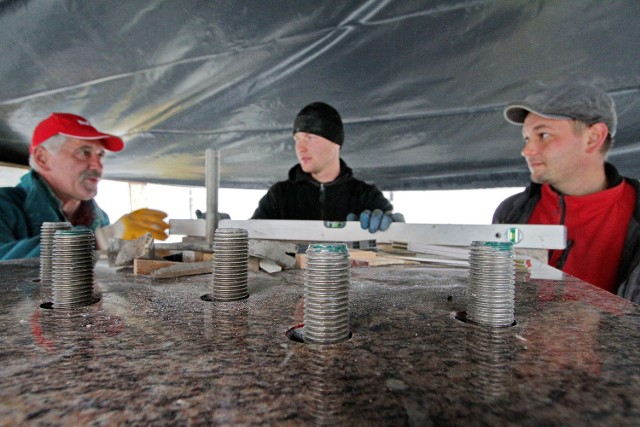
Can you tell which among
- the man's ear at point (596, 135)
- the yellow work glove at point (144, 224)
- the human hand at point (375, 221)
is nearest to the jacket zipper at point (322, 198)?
the yellow work glove at point (144, 224)

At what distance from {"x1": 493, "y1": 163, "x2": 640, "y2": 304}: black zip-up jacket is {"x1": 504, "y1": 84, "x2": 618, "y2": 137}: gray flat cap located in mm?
310

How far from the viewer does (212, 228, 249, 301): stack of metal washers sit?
70cm

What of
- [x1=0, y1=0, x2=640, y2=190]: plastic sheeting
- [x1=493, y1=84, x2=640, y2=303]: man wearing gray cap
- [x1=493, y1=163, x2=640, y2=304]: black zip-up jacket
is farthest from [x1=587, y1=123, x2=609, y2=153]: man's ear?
[x1=0, y1=0, x2=640, y2=190]: plastic sheeting

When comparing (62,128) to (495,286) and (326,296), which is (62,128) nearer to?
(326,296)

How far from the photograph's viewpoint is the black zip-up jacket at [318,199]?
262 centimetres

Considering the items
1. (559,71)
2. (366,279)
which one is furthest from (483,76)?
(366,279)

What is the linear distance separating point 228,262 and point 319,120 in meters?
1.67

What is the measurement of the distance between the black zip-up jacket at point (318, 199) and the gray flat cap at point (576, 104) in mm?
1119

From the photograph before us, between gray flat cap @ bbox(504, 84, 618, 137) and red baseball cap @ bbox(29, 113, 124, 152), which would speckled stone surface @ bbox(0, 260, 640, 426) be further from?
red baseball cap @ bbox(29, 113, 124, 152)

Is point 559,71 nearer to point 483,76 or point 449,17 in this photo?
point 483,76

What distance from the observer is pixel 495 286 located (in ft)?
1.83

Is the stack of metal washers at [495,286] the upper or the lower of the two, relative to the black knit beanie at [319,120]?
lower

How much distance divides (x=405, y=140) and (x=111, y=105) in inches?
80.5

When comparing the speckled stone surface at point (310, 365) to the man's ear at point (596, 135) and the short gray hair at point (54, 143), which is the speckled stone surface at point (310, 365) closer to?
the man's ear at point (596, 135)
